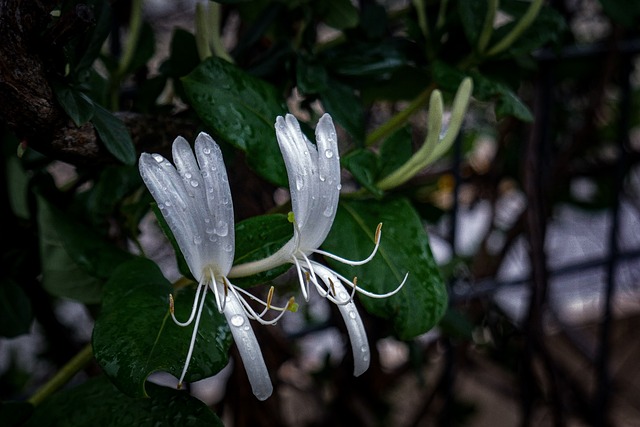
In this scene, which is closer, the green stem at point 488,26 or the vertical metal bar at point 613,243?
the green stem at point 488,26

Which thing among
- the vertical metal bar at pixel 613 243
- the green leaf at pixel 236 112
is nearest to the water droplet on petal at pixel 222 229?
the green leaf at pixel 236 112

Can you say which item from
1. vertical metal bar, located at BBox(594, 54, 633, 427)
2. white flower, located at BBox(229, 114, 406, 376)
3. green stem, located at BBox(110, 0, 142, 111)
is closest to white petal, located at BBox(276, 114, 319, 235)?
white flower, located at BBox(229, 114, 406, 376)

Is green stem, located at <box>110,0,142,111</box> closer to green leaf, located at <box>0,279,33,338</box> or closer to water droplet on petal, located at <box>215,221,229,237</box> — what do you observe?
green leaf, located at <box>0,279,33,338</box>

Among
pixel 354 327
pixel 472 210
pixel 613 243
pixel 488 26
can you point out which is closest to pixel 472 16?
pixel 488 26

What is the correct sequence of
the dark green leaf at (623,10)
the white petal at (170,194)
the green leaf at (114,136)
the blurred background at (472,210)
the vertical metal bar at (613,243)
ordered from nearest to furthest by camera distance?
the white petal at (170,194)
the green leaf at (114,136)
the blurred background at (472,210)
the dark green leaf at (623,10)
the vertical metal bar at (613,243)

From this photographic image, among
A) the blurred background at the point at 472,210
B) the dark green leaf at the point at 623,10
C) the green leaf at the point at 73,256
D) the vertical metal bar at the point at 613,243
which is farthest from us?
the vertical metal bar at the point at 613,243

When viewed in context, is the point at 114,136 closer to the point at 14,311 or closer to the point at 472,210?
the point at 14,311

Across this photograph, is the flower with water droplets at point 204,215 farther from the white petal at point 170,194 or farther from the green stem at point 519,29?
the green stem at point 519,29

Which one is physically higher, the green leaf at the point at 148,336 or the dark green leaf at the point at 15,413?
the green leaf at the point at 148,336

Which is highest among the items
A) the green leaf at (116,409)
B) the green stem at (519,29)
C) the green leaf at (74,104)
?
the green leaf at (74,104)
